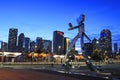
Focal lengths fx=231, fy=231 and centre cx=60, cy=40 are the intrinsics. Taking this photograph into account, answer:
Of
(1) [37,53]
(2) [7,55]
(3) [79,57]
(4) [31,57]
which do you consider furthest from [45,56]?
(3) [79,57]

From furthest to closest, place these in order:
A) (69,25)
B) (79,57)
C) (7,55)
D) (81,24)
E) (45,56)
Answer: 1. (79,57)
2. (45,56)
3. (7,55)
4. (69,25)
5. (81,24)

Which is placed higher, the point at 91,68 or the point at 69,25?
the point at 69,25

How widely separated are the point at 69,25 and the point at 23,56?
324 ft

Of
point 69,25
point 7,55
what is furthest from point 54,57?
point 69,25

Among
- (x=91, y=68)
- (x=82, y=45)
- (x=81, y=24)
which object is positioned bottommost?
(x=91, y=68)

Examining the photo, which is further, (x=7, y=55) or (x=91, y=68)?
(x=7, y=55)

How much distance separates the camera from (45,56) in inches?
6383

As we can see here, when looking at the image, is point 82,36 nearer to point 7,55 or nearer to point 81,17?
point 81,17

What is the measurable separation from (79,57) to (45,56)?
4645 cm

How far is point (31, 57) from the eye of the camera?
147375mm

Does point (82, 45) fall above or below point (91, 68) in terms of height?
above

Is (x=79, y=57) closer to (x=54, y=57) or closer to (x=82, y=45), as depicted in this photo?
(x=54, y=57)

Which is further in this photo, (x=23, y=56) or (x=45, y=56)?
(x=45, y=56)

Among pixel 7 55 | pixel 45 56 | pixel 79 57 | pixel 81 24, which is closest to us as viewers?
pixel 81 24
